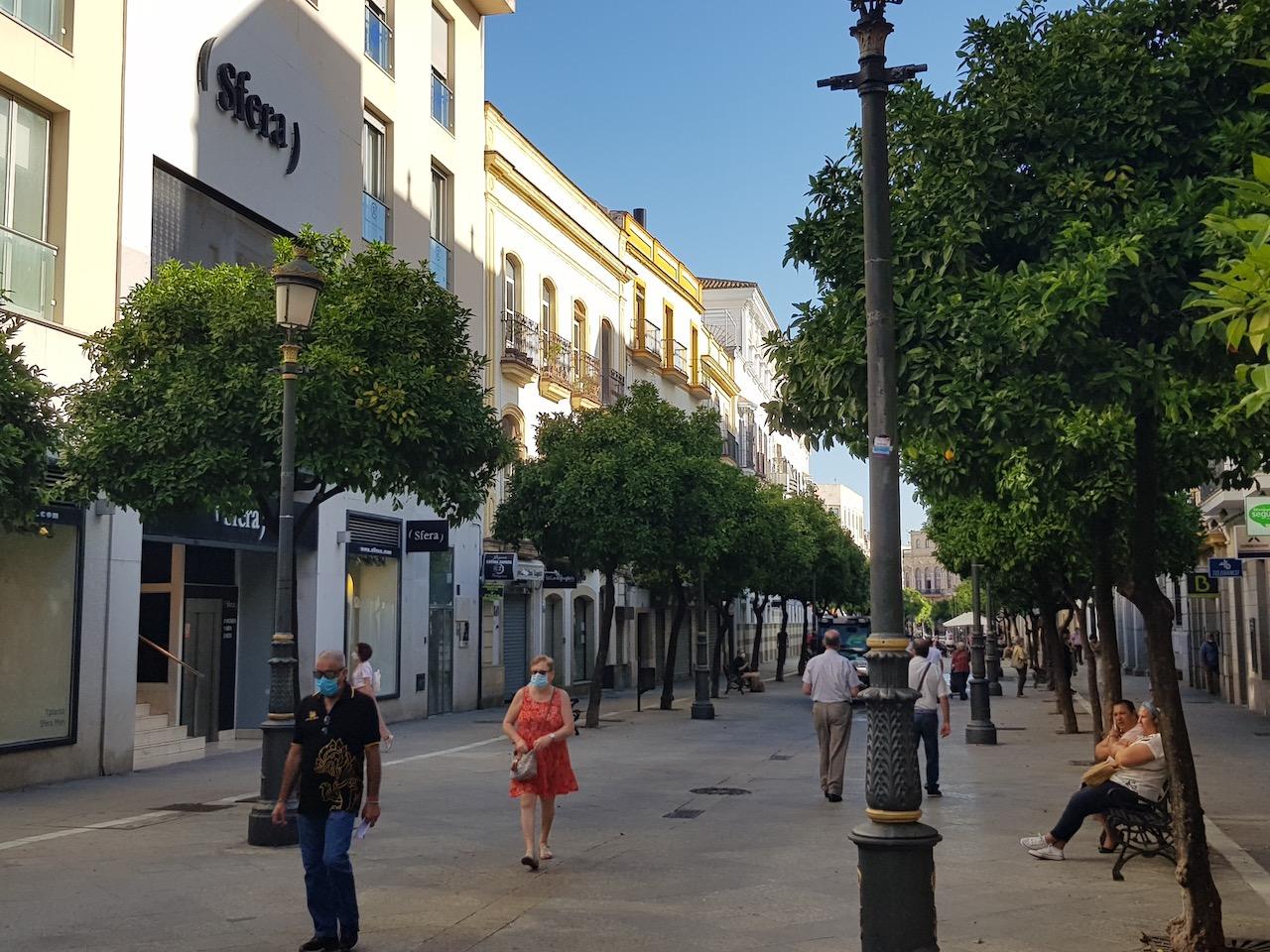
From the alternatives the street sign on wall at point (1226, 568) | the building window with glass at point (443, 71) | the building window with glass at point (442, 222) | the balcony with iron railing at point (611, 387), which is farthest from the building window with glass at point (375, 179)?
the street sign on wall at point (1226, 568)

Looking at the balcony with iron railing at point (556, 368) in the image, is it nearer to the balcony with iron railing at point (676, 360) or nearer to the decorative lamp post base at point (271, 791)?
the balcony with iron railing at point (676, 360)

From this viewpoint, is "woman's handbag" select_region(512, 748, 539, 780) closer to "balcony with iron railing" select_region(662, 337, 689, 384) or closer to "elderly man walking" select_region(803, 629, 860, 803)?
"elderly man walking" select_region(803, 629, 860, 803)

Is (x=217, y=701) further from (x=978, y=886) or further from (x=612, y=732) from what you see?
(x=978, y=886)

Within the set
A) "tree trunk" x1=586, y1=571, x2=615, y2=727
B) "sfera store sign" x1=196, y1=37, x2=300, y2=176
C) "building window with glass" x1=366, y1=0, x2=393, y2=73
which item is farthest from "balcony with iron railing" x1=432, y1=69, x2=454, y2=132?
"tree trunk" x1=586, y1=571, x2=615, y2=727

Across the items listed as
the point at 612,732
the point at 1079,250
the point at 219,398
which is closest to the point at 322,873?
the point at 1079,250

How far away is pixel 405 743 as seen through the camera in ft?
73.0

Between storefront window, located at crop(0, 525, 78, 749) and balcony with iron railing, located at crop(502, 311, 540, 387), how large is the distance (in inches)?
653

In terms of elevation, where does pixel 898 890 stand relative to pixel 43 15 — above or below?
below

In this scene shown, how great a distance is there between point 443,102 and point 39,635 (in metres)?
17.2

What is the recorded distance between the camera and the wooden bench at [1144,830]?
10.1 m

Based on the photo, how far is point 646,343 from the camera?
4606 centimetres

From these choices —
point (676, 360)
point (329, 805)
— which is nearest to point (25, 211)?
point (329, 805)

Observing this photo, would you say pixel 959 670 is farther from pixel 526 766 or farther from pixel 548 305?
pixel 526 766

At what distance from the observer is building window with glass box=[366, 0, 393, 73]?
85.7 feet
